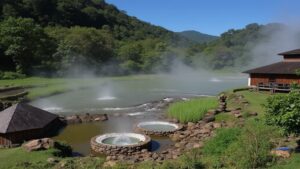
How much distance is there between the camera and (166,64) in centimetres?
9606

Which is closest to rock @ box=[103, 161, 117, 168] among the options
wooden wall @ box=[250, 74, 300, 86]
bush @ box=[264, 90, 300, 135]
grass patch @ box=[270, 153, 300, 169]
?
grass patch @ box=[270, 153, 300, 169]

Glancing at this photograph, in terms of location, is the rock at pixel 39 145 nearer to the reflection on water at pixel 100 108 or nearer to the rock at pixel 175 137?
the reflection on water at pixel 100 108

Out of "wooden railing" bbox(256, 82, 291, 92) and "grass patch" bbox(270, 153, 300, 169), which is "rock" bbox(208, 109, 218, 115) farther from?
"grass patch" bbox(270, 153, 300, 169)

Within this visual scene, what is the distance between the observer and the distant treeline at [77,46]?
64812 mm

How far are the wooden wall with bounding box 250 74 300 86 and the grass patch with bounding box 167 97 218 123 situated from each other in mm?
8822

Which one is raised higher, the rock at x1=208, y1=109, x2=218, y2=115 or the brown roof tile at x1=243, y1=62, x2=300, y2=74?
the brown roof tile at x1=243, y1=62, x2=300, y2=74

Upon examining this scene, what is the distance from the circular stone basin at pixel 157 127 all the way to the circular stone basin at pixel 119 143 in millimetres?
2238

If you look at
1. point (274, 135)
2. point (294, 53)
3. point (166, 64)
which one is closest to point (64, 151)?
point (274, 135)

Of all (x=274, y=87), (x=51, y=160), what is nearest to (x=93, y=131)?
(x=51, y=160)

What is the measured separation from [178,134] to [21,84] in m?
34.6

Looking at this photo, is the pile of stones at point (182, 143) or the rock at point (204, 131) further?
Result: the rock at point (204, 131)

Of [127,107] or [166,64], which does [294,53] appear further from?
[166,64]

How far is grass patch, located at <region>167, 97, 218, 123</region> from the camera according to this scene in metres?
28.2

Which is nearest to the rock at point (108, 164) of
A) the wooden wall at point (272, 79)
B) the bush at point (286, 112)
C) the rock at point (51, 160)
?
the rock at point (51, 160)
